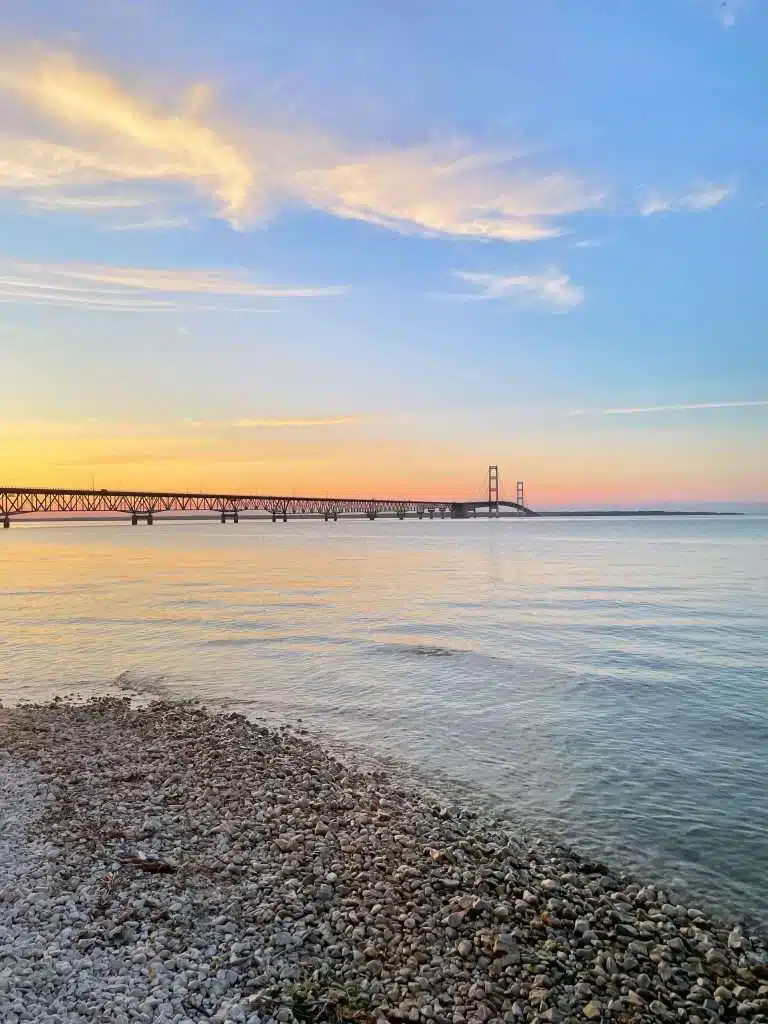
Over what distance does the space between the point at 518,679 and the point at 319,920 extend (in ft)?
42.0

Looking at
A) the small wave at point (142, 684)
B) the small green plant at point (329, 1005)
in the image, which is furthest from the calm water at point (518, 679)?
the small green plant at point (329, 1005)

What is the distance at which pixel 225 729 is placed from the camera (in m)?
13.2

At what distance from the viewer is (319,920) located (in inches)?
255

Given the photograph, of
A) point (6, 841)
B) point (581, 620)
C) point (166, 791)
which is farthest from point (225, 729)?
point (581, 620)

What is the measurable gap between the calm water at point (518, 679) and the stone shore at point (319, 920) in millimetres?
1451

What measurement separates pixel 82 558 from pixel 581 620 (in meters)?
62.6

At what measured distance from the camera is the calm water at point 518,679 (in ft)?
32.0

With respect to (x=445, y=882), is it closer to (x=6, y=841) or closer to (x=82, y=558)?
(x=6, y=841)

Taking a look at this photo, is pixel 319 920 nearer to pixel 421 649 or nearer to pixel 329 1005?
pixel 329 1005

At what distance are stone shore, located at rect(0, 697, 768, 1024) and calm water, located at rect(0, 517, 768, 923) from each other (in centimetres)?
145

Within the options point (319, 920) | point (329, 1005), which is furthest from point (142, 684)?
point (329, 1005)

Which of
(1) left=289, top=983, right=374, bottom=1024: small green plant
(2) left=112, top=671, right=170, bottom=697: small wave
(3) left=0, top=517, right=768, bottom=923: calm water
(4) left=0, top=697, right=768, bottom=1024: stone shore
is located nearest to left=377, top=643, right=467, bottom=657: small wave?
(3) left=0, top=517, right=768, bottom=923: calm water

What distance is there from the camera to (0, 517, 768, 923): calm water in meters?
9.77

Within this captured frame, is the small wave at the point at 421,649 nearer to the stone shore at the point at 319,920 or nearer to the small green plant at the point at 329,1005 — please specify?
the stone shore at the point at 319,920
